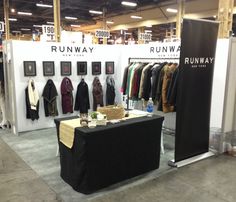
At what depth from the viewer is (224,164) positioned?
392cm

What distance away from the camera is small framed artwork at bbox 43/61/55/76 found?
5.56 metres

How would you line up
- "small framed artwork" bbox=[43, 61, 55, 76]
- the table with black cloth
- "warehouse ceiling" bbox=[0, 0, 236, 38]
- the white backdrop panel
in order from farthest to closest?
1. "warehouse ceiling" bbox=[0, 0, 236, 38]
2. "small framed artwork" bbox=[43, 61, 55, 76]
3. the white backdrop panel
4. the table with black cloth

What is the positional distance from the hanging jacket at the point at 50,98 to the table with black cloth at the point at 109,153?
242 cm

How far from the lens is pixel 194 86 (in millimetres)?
3764

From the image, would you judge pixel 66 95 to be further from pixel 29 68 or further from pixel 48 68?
pixel 29 68

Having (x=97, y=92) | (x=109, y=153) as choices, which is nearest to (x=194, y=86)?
(x=109, y=153)

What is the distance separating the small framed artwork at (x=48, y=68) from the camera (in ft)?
18.2

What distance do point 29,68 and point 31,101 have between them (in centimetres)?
71

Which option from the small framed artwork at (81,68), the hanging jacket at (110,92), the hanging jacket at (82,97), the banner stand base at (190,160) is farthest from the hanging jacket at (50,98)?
the banner stand base at (190,160)

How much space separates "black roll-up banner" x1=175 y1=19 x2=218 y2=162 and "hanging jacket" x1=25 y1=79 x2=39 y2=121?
316 cm

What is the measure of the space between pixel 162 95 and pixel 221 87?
1025mm

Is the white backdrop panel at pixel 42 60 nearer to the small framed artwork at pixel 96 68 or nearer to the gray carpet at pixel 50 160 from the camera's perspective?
the small framed artwork at pixel 96 68

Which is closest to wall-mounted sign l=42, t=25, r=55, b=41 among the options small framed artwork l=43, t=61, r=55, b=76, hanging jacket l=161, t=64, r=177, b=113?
small framed artwork l=43, t=61, r=55, b=76

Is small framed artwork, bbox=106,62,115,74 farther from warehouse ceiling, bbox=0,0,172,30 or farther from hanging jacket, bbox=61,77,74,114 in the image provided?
warehouse ceiling, bbox=0,0,172,30
